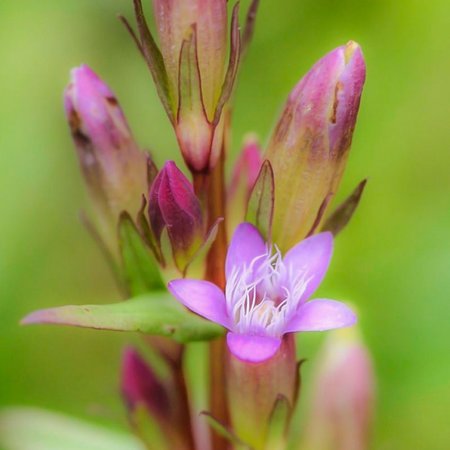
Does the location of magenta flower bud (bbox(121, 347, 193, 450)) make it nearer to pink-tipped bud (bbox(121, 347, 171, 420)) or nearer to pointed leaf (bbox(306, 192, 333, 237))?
pink-tipped bud (bbox(121, 347, 171, 420))

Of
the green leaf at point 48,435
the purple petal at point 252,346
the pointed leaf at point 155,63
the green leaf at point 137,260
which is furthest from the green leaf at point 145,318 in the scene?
the green leaf at point 48,435

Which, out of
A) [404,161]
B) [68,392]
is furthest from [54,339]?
[404,161]

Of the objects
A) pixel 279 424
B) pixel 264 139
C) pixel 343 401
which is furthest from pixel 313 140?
pixel 264 139

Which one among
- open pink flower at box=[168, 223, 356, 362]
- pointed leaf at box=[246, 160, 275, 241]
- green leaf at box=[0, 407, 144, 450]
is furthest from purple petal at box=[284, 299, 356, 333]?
green leaf at box=[0, 407, 144, 450]

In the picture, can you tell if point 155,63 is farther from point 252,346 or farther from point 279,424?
point 279,424

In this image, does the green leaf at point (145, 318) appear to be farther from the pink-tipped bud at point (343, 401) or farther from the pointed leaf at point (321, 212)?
the pink-tipped bud at point (343, 401)
